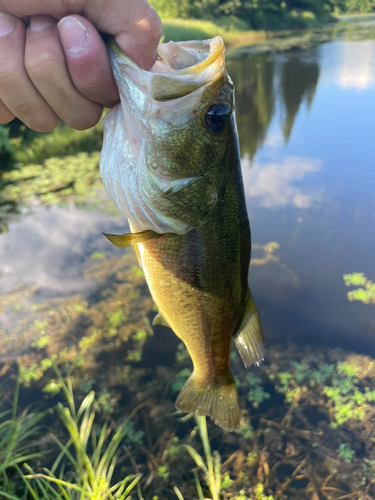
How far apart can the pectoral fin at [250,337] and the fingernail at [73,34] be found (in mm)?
1191

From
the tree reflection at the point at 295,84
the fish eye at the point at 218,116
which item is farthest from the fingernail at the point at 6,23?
the tree reflection at the point at 295,84

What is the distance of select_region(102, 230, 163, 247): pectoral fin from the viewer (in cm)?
118

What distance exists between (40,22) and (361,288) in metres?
3.90

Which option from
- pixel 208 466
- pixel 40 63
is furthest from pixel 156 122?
pixel 208 466

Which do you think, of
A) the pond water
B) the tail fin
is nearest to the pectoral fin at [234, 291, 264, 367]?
the tail fin

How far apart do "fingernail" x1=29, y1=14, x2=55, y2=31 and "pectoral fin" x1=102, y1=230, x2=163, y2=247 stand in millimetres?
687

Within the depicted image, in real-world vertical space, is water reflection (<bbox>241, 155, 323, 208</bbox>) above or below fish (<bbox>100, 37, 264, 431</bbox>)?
below

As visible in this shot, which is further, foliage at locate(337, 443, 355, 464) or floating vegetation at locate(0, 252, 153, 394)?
floating vegetation at locate(0, 252, 153, 394)

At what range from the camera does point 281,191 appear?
555cm

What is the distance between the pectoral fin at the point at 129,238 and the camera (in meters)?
1.18

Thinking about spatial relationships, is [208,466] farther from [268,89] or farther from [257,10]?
[257,10]

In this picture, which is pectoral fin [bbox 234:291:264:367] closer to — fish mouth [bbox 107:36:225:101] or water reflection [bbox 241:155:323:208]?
fish mouth [bbox 107:36:225:101]

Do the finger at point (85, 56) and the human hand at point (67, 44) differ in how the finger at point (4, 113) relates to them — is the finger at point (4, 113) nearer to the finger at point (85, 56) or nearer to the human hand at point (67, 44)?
the human hand at point (67, 44)

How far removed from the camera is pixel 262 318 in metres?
3.54
